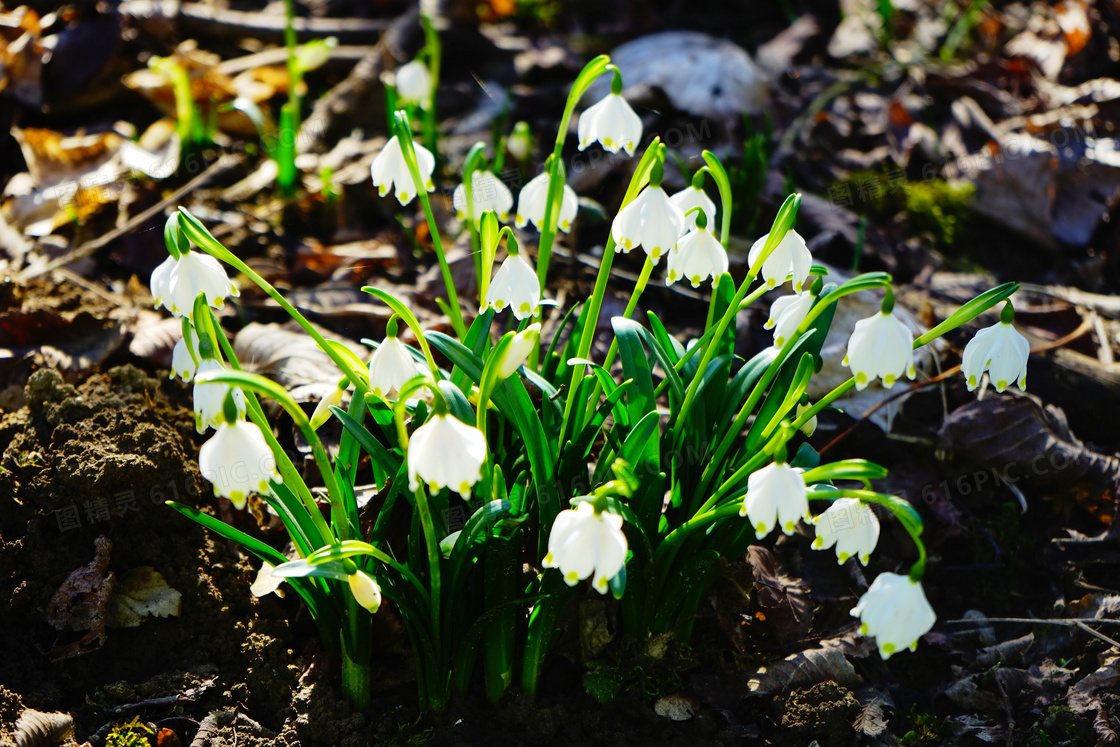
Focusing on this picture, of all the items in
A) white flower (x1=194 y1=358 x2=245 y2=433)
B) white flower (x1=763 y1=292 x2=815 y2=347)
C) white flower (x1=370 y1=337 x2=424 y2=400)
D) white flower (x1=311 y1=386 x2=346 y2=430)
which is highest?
white flower (x1=194 y1=358 x2=245 y2=433)

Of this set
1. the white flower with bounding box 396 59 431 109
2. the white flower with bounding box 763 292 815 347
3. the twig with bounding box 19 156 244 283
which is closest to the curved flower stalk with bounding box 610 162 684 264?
the white flower with bounding box 763 292 815 347

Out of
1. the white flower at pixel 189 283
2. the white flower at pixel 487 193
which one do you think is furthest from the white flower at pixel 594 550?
the white flower at pixel 487 193

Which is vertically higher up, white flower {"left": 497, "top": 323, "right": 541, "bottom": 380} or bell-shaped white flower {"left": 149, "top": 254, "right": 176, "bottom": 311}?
bell-shaped white flower {"left": 149, "top": 254, "right": 176, "bottom": 311}

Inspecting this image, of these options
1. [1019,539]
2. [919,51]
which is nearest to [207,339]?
[1019,539]

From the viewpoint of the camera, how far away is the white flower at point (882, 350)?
3.93ft

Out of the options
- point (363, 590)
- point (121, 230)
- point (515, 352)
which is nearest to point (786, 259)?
point (515, 352)

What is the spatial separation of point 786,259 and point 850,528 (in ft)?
1.43

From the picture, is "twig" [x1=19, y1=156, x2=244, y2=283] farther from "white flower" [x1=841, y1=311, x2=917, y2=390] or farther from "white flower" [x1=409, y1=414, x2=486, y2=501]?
"white flower" [x1=841, y1=311, x2=917, y2=390]

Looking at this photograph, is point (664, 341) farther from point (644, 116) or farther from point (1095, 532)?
point (644, 116)

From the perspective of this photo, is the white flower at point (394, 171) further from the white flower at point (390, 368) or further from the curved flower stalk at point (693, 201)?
the curved flower stalk at point (693, 201)

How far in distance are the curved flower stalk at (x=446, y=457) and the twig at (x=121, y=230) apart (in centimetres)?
192

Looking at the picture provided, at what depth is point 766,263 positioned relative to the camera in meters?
1.38

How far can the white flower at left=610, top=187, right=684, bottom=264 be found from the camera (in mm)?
1326

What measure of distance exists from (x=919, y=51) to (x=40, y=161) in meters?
3.77
